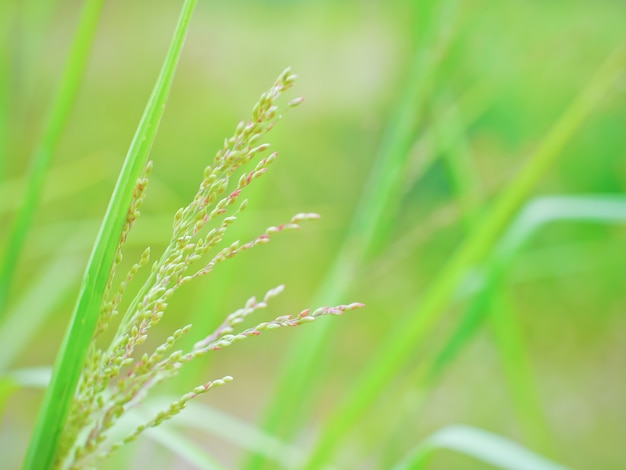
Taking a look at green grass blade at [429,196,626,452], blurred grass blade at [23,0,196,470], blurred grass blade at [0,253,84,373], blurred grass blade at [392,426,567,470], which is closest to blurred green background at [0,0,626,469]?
blurred grass blade at [0,253,84,373]

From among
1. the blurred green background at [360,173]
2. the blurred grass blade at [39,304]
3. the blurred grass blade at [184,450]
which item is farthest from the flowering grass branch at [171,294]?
the blurred green background at [360,173]

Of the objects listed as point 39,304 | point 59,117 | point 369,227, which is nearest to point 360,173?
point 39,304

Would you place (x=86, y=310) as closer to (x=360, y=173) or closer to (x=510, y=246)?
(x=510, y=246)

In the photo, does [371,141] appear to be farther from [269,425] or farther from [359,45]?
[269,425]

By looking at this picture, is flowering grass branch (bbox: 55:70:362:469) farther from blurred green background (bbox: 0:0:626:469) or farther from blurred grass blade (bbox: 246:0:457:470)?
blurred green background (bbox: 0:0:626:469)

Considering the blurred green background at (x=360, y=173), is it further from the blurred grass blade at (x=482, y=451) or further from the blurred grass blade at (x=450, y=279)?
the blurred grass blade at (x=482, y=451)

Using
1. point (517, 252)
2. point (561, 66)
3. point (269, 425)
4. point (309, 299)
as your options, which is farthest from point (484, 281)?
point (561, 66)
